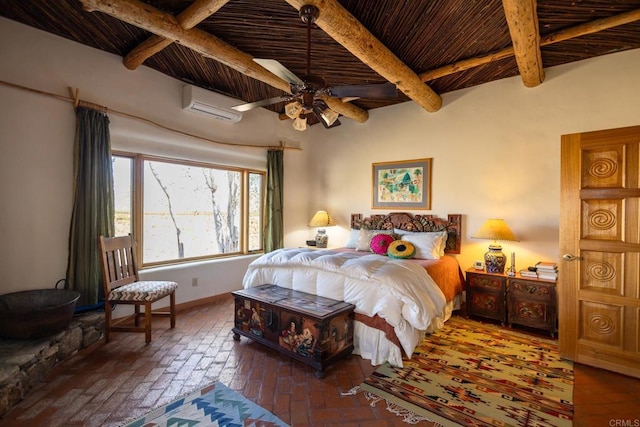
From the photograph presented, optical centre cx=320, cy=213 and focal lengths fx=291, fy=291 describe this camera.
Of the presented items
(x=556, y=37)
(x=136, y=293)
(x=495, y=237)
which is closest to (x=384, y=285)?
(x=495, y=237)

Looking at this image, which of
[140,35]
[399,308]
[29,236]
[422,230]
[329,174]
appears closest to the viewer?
[399,308]

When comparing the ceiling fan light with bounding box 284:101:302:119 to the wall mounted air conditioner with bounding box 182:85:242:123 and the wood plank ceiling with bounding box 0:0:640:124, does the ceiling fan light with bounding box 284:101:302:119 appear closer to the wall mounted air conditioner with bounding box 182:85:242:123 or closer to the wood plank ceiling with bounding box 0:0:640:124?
the wood plank ceiling with bounding box 0:0:640:124

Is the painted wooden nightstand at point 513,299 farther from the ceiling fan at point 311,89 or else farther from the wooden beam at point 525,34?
the ceiling fan at point 311,89

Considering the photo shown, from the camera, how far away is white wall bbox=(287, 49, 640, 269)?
3090mm

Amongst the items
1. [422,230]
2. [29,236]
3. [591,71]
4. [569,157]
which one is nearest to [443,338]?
[422,230]

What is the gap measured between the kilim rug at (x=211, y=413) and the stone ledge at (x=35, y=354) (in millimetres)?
869

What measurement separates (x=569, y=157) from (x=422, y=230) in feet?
6.33

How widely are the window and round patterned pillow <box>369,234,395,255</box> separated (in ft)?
6.71

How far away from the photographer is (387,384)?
215 cm

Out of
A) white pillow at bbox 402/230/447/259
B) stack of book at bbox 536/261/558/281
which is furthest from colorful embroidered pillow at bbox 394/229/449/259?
stack of book at bbox 536/261/558/281

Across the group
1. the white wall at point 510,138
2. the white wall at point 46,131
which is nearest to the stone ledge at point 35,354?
the white wall at point 46,131

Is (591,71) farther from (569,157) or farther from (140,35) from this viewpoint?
(140,35)

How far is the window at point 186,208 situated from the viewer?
3.46 meters

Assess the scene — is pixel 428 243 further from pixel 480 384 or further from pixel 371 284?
pixel 480 384
